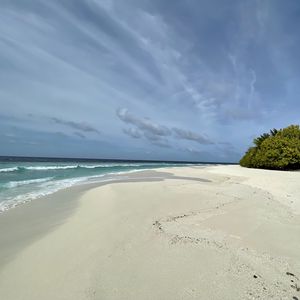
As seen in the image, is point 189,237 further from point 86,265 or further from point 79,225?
point 79,225

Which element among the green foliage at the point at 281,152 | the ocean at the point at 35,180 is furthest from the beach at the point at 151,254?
the green foliage at the point at 281,152

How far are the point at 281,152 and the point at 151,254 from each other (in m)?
36.6

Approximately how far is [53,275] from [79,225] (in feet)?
8.62

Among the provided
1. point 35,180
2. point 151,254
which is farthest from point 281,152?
point 151,254

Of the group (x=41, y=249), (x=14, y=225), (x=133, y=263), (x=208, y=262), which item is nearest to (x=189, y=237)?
(x=208, y=262)

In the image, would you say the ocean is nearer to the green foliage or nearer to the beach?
the beach

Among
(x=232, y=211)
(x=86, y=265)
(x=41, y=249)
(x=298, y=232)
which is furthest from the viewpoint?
(x=232, y=211)

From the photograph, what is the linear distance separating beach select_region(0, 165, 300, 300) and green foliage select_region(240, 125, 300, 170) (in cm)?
3098

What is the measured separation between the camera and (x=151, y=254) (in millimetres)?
4172

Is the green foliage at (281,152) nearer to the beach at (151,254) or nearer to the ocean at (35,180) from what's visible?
the ocean at (35,180)

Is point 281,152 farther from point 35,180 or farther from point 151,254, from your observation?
point 151,254

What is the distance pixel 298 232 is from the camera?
209 inches

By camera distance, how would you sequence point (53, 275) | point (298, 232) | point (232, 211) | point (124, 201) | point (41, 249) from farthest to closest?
point (124, 201), point (232, 211), point (298, 232), point (41, 249), point (53, 275)

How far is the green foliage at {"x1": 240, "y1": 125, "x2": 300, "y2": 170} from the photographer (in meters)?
34.2
